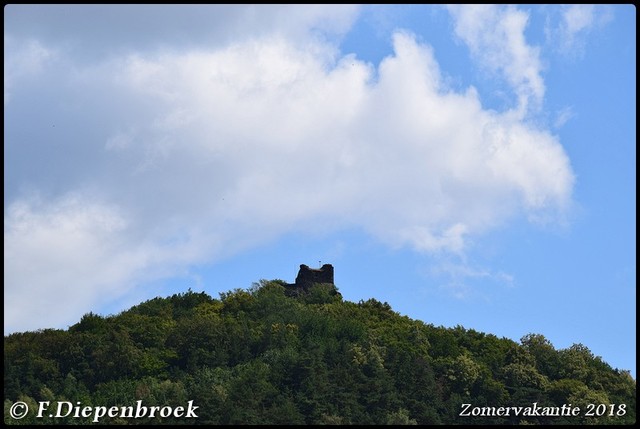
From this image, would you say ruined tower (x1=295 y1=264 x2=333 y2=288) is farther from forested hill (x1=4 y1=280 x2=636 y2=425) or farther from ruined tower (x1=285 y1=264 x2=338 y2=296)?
forested hill (x1=4 y1=280 x2=636 y2=425)

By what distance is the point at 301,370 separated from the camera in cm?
9969

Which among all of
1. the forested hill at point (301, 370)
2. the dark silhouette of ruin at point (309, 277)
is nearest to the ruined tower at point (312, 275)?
the dark silhouette of ruin at point (309, 277)

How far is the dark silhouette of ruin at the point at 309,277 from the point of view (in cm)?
12612

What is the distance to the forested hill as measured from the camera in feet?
308

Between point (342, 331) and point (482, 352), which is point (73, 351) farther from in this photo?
point (482, 352)

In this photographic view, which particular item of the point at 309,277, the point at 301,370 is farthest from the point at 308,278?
the point at 301,370

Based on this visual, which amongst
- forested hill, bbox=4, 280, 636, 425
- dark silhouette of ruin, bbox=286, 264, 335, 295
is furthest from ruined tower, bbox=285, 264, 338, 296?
forested hill, bbox=4, 280, 636, 425

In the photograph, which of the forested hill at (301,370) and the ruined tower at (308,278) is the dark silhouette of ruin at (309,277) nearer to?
the ruined tower at (308,278)

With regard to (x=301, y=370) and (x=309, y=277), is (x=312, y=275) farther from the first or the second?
(x=301, y=370)

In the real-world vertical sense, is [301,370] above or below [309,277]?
below

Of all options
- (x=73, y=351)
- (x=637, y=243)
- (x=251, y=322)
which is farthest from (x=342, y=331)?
(x=637, y=243)

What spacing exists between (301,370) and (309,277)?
27523 millimetres

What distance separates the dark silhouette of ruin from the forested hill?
419cm

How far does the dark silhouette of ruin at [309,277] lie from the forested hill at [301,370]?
13.7 feet
